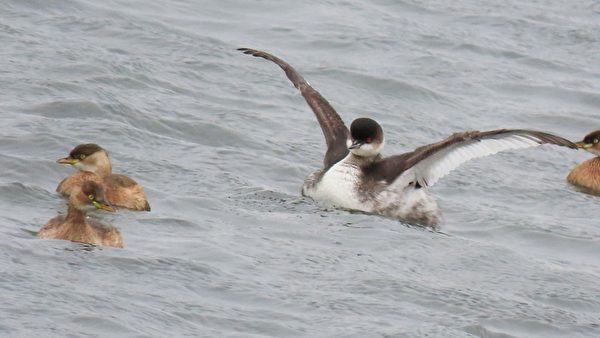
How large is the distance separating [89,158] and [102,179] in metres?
0.50

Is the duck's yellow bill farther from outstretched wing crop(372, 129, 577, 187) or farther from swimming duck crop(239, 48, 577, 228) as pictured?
outstretched wing crop(372, 129, 577, 187)

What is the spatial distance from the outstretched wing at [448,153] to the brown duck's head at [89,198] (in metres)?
2.93

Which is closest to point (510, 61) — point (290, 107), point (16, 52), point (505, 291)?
point (290, 107)

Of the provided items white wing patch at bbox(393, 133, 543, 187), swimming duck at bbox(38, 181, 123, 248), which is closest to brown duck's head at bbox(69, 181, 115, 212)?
swimming duck at bbox(38, 181, 123, 248)

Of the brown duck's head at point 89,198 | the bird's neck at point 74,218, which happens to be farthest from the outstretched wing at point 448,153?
the bird's neck at point 74,218

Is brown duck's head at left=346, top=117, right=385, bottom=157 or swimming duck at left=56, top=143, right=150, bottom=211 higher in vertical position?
brown duck's head at left=346, top=117, right=385, bottom=157

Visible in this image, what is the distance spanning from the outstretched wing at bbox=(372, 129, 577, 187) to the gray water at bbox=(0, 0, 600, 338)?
51 cm

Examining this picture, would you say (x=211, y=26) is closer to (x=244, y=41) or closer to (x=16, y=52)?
(x=244, y=41)

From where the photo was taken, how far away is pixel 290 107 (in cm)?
1942

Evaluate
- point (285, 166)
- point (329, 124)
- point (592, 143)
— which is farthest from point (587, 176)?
point (285, 166)

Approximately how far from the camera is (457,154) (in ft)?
48.3

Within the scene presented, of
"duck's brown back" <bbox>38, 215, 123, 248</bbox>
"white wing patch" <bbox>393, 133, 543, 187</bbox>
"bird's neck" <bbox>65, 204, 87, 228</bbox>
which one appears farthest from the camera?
"white wing patch" <bbox>393, 133, 543, 187</bbox>

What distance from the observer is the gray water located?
11.2m

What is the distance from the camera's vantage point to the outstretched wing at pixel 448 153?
14164 millimetres
